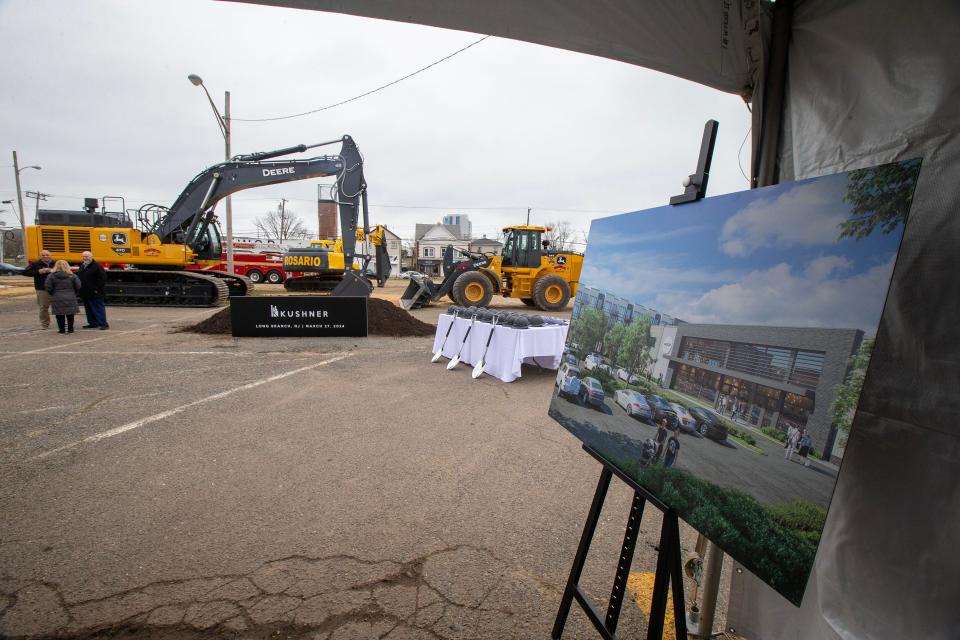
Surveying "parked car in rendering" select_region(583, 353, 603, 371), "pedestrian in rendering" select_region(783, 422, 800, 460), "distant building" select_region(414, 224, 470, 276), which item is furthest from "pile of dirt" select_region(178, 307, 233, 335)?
"distant building" select_region(414, 224, 470, 276)

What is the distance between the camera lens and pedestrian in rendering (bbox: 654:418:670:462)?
146 centimetres

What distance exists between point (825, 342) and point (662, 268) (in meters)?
0.60

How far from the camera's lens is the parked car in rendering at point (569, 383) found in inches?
77.0

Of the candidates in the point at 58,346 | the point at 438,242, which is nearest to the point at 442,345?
the point at 58,346

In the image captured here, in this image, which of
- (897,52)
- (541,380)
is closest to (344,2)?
(897,52)

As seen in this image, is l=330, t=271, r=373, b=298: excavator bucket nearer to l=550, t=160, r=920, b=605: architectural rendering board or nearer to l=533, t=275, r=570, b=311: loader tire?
l=533, t=275, r=570, b=311: loader tire

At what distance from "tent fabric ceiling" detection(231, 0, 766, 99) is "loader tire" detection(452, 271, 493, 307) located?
37.9 ft

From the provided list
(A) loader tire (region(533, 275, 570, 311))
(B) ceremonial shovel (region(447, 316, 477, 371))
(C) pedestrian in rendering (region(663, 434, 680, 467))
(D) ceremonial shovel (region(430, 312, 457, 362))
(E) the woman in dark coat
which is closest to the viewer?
(C) pedestrian in rendering (region(663, 434, 680, 467))

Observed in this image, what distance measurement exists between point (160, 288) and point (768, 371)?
55.7 feet

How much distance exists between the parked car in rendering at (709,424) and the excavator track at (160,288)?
15823 mm

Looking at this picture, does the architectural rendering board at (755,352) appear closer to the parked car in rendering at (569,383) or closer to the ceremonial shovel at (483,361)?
the parked car in rendering at (569,383)

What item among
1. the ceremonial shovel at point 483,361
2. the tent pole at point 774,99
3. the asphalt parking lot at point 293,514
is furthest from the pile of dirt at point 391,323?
the tent pole at point 774,99

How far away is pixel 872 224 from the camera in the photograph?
3.24 ft

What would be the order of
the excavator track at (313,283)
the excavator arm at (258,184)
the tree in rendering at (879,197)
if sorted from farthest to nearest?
the excavator track at (313,283) < the excavator arm at (258,184) < the tree in rendering at (879,197)
